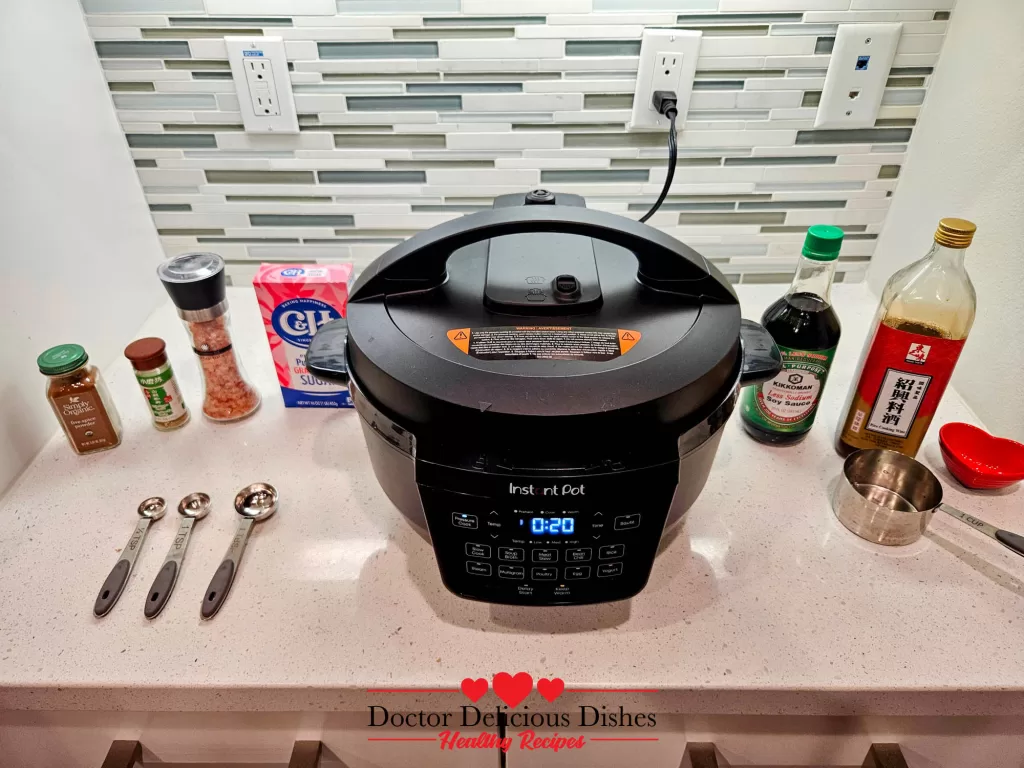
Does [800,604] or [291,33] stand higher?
[291,33]

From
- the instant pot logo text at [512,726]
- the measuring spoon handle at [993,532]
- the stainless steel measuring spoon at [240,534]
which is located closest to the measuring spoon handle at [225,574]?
the stainless steel measuring spoon at [240,534]

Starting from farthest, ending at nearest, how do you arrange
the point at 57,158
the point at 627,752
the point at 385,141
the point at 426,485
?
1. the point at 385,141
2. the point at 57,158
3. the point at 627,752
4. the point at 426,485

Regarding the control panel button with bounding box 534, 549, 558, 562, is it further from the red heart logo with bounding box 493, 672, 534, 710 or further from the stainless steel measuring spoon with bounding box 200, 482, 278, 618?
the stainless steel measuring spoon with bounding box 200, 482, 278, 618

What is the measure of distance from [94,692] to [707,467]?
521mm

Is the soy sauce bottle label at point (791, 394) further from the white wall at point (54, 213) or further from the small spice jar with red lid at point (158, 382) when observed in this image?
the white wall at point (54, 213)

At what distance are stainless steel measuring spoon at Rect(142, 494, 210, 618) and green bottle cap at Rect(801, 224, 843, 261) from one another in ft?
2.08

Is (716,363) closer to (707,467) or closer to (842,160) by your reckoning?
(707,467)

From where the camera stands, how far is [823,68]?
2.81 ft

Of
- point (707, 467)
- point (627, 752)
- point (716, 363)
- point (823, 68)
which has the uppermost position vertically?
point (823, 68)

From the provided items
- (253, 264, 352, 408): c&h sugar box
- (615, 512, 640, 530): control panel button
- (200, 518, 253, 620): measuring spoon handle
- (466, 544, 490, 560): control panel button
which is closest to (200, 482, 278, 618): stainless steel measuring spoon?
(200, 518, 253, 620): measuring spoon handle

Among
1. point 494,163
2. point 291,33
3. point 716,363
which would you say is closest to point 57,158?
point 291,33

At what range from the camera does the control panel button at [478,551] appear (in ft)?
1.58

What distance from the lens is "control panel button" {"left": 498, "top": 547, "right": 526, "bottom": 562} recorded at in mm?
480

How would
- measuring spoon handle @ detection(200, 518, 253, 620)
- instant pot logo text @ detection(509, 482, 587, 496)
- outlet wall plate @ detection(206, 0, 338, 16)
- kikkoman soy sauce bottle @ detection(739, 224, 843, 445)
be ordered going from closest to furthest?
instant pot logo text @ detection(509, 482, 587, 496) → measuring spoon handle @ detection(200, 518, 253, 620) → kikkoman soy sauce bottle @ detection(739, 224, 843, 445) → outlet wall plate @ detection(206, 0, 338, 16)
